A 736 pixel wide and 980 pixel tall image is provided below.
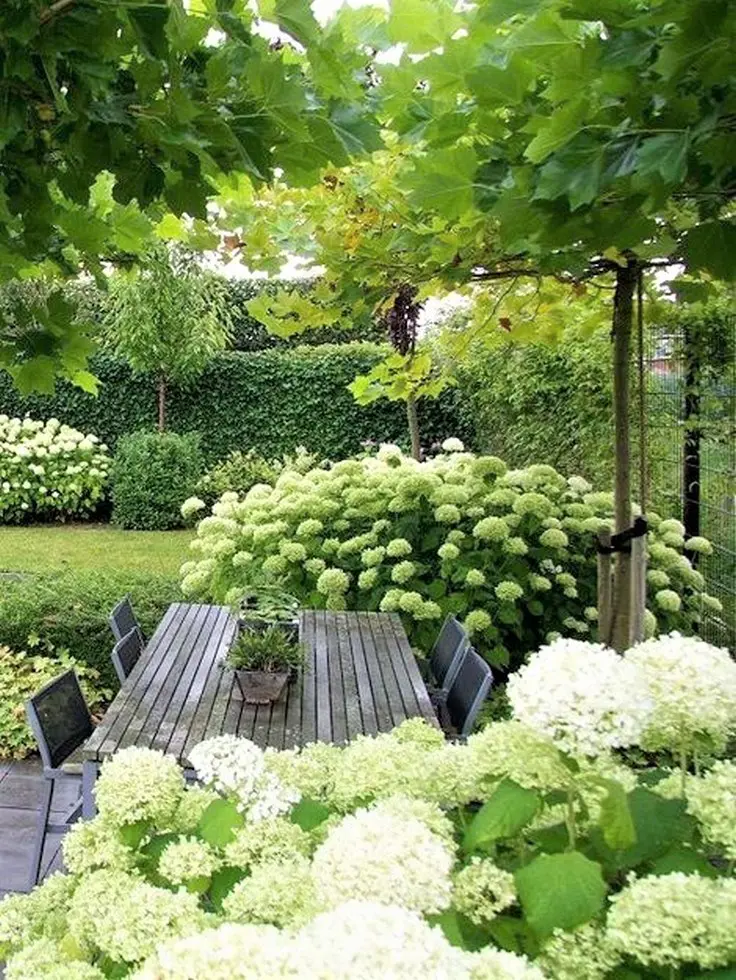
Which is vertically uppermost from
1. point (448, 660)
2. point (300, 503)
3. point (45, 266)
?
point (45, 266)

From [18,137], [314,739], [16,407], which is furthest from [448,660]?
[16,407]

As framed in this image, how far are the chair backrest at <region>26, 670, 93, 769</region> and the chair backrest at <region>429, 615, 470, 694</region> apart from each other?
1.34 m

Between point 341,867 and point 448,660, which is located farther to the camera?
point 448,660

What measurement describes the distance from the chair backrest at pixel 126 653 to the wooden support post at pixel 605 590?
5.65 feet

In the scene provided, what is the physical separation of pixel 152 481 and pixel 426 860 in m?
9.46

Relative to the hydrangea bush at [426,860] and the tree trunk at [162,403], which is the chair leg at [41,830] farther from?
the tree trunk at [162,403]

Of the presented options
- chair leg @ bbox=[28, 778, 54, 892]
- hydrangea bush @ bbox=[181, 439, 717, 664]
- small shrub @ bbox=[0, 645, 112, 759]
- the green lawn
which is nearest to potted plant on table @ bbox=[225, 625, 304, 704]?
chair leg @ bbox=[28, 778, 54, 892]

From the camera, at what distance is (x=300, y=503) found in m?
4.62

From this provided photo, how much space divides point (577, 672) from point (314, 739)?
180 cm

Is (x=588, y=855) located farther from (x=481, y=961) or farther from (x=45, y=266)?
(x=45, y=266)

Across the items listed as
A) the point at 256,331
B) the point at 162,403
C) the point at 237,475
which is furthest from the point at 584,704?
the point at 256,331

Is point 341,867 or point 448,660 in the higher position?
point 341,867

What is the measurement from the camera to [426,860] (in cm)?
72

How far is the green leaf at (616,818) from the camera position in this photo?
77cm
